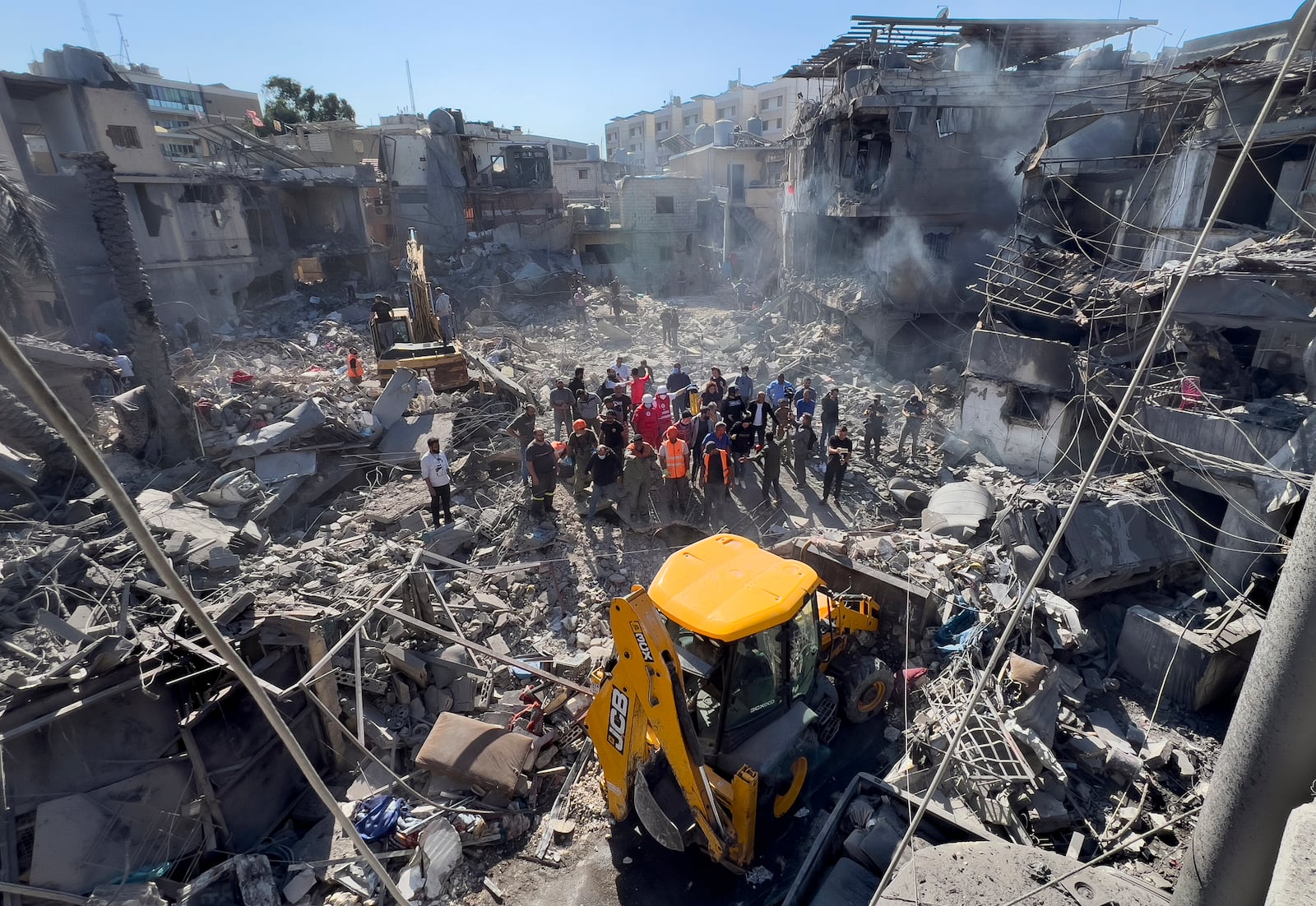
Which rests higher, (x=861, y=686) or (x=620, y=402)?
(x=620, y=402)

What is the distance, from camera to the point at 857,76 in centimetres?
1973

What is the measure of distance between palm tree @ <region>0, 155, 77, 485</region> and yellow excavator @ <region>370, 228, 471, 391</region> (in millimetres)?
5466

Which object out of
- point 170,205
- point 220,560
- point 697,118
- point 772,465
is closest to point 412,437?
point 220,560

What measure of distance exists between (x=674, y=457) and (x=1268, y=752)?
7268mm

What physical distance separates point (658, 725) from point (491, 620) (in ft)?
11.4

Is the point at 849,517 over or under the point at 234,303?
under

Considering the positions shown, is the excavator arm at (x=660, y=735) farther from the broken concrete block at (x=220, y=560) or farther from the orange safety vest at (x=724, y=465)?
the orange safety vest at (x=724, y=465)

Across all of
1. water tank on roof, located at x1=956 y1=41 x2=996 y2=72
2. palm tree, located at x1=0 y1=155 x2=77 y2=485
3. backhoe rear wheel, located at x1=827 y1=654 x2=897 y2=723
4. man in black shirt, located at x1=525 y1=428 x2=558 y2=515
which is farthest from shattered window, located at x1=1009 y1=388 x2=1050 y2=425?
palm tree, located at x1=0 y1=155 x2=77 y2=485

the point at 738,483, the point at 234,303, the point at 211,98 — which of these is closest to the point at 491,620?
the point at 738,483

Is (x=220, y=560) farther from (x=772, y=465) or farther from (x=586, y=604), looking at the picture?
(x=772, y=465)

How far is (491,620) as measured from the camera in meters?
7.21

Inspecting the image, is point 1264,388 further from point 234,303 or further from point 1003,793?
point 234,303

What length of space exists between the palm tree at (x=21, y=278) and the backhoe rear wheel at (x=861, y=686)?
397 inches

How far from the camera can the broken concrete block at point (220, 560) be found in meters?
6.84
